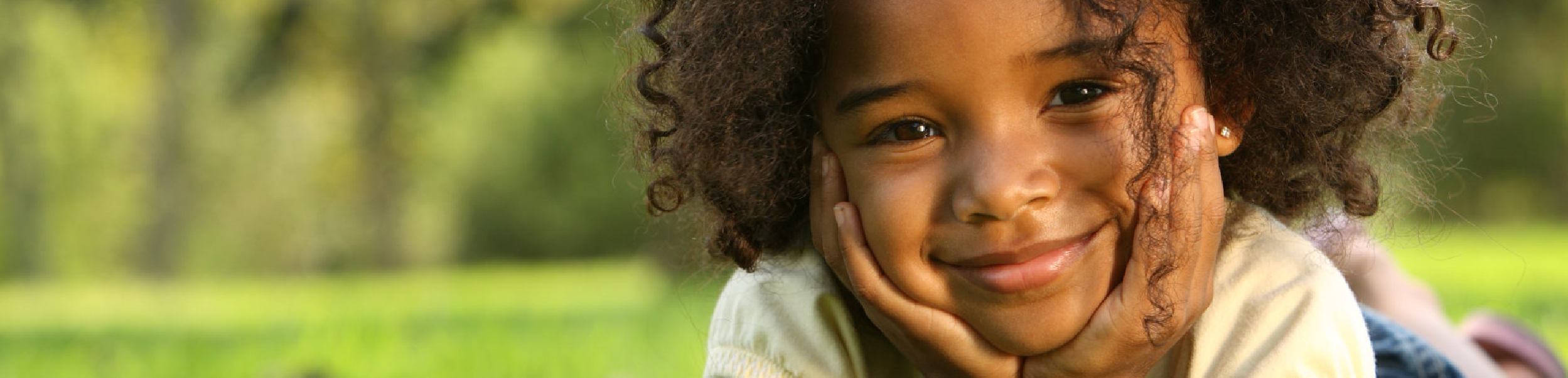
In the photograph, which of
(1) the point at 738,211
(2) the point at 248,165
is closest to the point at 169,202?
(2) the point at 248,165

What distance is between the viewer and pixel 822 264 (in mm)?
2494

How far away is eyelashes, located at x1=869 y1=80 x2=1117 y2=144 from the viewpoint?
6.66ft

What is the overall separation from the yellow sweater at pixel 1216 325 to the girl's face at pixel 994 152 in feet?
0.89

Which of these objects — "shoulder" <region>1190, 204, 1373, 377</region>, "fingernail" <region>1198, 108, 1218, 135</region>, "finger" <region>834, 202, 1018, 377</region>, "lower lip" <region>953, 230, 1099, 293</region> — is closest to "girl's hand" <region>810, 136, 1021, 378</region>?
"finger" <region>834, 202, 1018, 377</region>

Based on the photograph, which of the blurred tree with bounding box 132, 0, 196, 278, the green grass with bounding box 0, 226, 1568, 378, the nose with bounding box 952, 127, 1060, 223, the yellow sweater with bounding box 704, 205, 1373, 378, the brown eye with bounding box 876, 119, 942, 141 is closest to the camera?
the nose with bounding box 952, 127, 1060, 223

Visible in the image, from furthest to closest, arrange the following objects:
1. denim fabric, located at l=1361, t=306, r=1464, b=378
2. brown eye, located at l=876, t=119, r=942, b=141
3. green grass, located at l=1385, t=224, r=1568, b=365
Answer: green grass, located at l=1385, t=224, r=1568, b=365 → denim fabric, located at l=1361, t=306, r=1464, b=378 → brown eye, located at l=876, t=119, r=942, b=141

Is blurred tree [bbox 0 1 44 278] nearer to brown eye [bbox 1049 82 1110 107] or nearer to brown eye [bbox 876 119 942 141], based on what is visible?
brown eye [bbox 876 119 942 141]

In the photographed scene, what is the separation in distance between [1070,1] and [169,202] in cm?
2239

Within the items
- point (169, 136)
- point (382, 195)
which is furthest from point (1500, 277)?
point (169, 136)

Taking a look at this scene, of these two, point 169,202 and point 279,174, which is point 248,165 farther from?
point 169,202

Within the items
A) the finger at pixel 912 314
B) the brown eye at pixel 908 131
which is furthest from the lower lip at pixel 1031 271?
the brown eye at pixel 908 131

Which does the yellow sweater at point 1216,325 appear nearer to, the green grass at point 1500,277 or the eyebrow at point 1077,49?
the green grass at point 1500,277

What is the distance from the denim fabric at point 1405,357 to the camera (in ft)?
8.87

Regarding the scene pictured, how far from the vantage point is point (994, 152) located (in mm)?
1974
